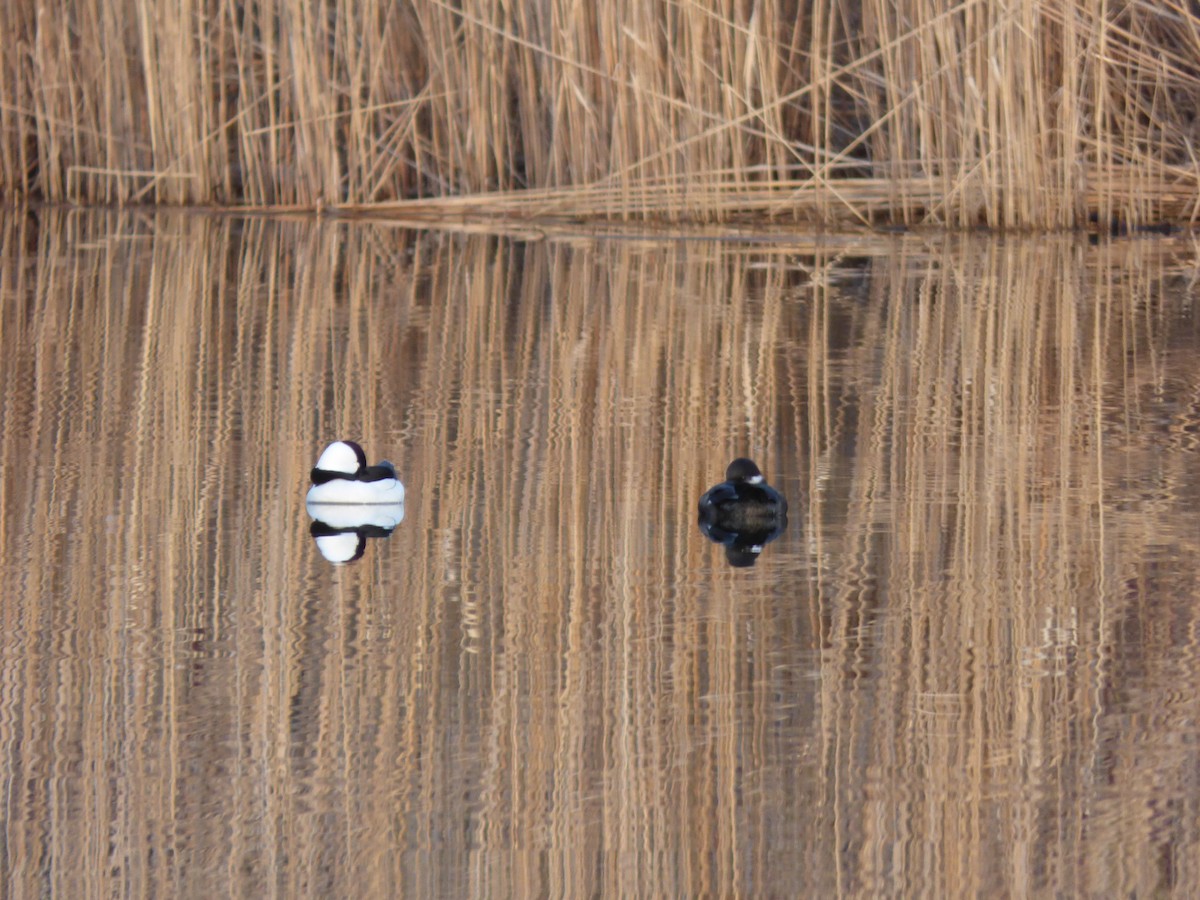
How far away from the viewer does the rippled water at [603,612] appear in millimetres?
2303

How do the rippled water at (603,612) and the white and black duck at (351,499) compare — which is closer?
the rippled water at (603,612)

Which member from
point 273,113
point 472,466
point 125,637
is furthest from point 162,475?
point 273,113

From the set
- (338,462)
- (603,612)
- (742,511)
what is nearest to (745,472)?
(742,511)

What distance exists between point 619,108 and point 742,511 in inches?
198

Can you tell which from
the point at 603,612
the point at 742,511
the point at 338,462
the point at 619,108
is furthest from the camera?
the point at 619,108

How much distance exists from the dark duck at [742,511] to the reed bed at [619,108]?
14.9 ft

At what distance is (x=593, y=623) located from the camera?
10.2ft

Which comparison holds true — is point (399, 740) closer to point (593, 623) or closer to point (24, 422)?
point (593, 623)

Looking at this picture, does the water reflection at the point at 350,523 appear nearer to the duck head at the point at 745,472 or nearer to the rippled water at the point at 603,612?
the rippled water at the point at 603,612

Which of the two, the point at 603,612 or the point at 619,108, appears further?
the point at 619,108

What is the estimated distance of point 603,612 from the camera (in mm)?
3182

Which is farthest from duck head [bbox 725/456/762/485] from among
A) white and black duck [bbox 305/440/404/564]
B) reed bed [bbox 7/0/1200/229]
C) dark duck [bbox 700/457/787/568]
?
reed bed [bbox 7/0/1200/229]

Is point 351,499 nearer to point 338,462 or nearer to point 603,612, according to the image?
point 338,462

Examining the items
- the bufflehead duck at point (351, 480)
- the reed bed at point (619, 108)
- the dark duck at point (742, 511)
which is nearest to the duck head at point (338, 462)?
the bufflehead duck at point (351, 480)
